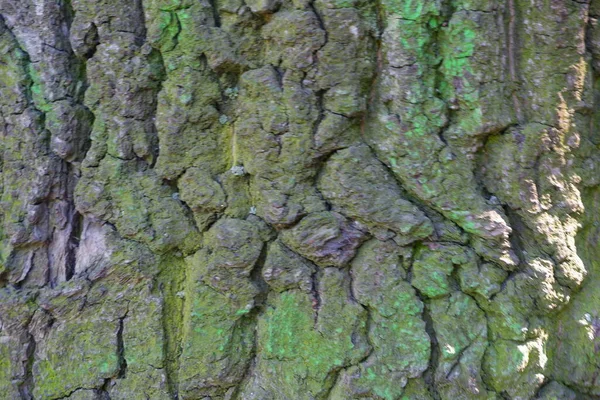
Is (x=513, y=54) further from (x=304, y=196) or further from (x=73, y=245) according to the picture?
(x=73, y=245)

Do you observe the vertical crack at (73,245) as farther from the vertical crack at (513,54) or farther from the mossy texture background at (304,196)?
the vertical crack at (513,54)

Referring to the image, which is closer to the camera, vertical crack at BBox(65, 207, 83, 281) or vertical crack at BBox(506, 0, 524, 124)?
vertical crack at BBox(506, 0, 524, 124)

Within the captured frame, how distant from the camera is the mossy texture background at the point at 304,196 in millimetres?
1441

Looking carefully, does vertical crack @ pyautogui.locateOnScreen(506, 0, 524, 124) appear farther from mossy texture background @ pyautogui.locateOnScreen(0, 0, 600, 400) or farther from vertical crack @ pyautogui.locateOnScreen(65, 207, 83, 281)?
vertical crack @ pyautogui.locateOnScreen(65, 207, 83, 281)

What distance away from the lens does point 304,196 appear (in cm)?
150

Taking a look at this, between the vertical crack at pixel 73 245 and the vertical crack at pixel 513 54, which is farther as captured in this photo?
the vertical crack at pixel 73 245

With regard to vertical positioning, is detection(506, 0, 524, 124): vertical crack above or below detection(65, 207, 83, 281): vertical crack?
above

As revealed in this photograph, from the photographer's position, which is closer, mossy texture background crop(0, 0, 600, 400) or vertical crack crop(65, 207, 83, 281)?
mossy texture background crop(0, 0, 600, 400)

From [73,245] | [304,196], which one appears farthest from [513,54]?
[73,245]

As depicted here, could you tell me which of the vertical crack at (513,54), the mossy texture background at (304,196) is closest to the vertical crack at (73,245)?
the mossy texture background at (304,196)

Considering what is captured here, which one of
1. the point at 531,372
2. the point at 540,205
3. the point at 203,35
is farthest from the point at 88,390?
the point at 540,205

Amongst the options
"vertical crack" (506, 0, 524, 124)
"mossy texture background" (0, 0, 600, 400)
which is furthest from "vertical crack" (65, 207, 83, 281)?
"vertical crack" (506, 0, 524, 124)

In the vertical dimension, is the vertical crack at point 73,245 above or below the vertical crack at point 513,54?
below

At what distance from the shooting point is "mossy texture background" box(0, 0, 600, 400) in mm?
1441
